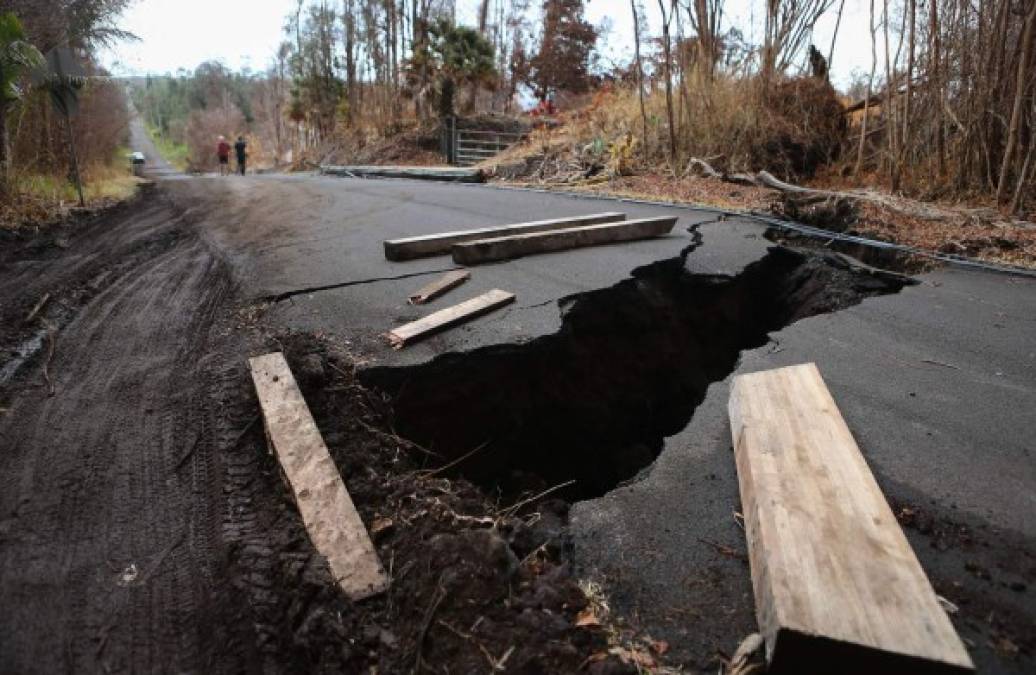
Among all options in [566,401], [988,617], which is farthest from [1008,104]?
[988,617]

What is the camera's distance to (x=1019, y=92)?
529 cm

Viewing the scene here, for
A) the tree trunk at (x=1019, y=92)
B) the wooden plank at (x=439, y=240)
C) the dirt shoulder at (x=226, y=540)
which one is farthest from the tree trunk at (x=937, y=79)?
the dirt shoulder at (x=226, y=540)

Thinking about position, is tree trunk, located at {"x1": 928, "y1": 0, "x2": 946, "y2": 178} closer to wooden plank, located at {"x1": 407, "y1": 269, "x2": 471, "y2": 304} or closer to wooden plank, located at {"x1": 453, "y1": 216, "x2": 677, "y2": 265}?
wooden plank, located at {"x1": 453, "y1": 216, "x2": 677, "y2": 265}

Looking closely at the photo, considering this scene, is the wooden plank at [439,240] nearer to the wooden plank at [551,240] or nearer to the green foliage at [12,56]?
the wooden plank at [551,240]

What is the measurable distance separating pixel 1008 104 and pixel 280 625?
305 inches

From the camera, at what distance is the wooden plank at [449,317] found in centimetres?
306

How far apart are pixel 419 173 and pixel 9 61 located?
8394 millimetres

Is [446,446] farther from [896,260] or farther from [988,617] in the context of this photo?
[896,260]

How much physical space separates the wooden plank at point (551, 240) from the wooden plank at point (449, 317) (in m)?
0.92

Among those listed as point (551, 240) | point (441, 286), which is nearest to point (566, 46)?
point (551, 240)

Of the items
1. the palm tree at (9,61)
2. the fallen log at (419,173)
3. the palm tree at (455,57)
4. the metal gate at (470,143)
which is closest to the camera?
the palm tree at (9,61)

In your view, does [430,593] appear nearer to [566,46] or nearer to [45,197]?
[45,197]

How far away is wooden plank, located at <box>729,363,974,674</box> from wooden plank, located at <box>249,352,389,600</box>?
103cm

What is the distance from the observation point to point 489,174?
46.0ft
